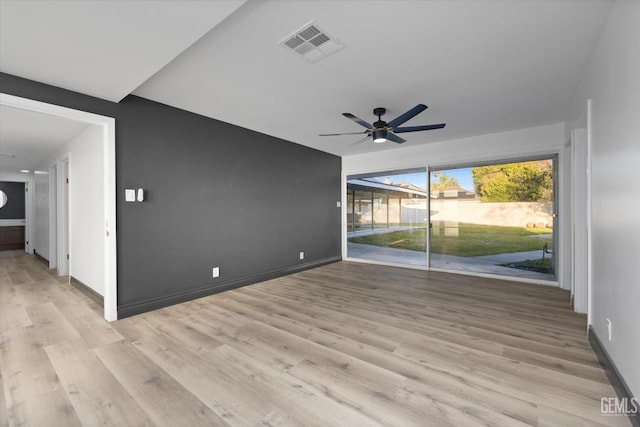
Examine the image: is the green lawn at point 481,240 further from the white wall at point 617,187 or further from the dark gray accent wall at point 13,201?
the dark gray accent wall at point 13,201

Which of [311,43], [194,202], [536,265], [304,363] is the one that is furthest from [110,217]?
[536,265]

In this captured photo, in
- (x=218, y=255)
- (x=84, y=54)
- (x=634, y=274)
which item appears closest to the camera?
(x=634, y=274)

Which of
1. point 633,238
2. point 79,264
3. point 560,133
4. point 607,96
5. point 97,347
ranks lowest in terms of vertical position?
point 97,347

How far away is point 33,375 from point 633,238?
4.07 meters

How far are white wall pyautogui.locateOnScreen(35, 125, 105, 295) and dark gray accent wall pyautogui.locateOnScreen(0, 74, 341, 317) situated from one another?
527 millimetres

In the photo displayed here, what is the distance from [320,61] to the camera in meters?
2.45

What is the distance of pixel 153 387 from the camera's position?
1.79 metres

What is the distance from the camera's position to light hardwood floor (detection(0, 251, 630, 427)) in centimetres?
156

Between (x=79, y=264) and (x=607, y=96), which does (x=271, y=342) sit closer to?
(x=607, y=96)

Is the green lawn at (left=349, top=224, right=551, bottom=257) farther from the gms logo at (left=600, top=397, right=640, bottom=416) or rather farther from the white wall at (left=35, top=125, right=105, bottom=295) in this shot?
the white wall at (left=35, top=125, right=105, bottom=295)

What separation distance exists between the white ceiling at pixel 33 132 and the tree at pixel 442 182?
19.2ft

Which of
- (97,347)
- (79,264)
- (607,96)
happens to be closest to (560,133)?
(607,96)

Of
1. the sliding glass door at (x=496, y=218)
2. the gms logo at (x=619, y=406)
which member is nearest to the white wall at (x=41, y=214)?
the sliding glass door at (x=496, y=218)

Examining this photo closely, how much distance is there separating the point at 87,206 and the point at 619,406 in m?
5.80
